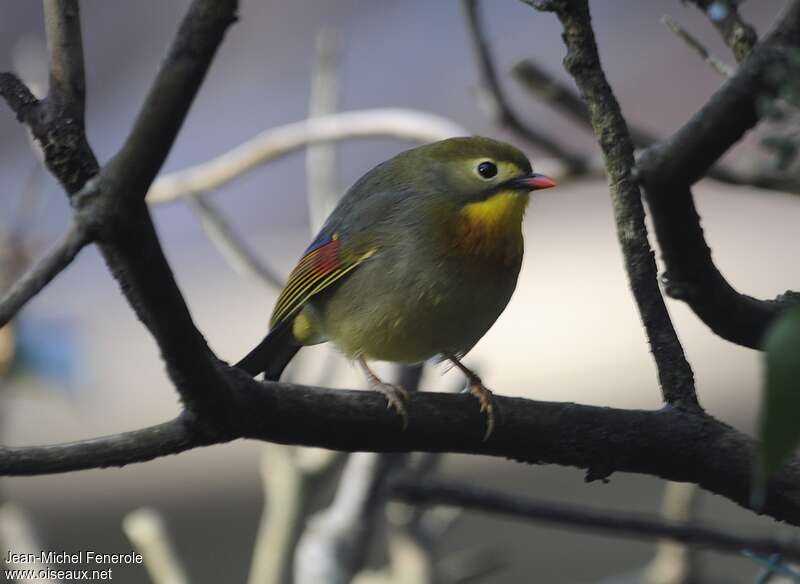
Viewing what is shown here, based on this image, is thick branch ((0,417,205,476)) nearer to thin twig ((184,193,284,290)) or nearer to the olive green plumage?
the olive green plumage

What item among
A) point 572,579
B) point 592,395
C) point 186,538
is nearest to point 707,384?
point 592,395

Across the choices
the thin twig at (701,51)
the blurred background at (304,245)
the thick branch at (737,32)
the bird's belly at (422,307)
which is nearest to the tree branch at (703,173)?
the thick branch at (737,32)

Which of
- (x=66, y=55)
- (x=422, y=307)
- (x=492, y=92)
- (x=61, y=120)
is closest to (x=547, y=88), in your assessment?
(x=492, y=92)

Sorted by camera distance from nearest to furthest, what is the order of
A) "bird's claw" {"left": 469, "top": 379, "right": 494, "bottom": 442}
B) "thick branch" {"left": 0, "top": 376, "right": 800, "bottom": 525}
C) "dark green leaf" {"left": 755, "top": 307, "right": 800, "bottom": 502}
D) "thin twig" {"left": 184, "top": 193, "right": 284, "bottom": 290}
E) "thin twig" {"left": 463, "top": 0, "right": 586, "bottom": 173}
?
"dark green leaf" {"left": 755, "top": 307, "right": 800, "bottom": 502} < "thick branch" {"left": 0, "top": 376, "right": 800, "bottom": 525} < "bird's claw" {"left": 469, "top": 379, "right": 494, "bottom": 442} < "thin twig" {"left": 463, "top": 0, "right": 586, "bottom": 173} < "thin twig" {"left": 184, "top": 193, "right": 284, "bottom": 290}

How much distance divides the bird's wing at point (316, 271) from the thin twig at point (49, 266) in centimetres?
168

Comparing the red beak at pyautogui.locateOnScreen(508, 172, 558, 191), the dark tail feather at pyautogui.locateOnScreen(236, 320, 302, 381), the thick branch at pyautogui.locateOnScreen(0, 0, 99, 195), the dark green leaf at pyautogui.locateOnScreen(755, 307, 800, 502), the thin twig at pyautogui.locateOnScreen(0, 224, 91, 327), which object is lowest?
the dark green leaf at pyautogui.locateOnScreen(755, 307, 800, 502)

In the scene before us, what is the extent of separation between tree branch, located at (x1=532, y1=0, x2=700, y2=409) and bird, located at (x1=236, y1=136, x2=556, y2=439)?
0.89 m

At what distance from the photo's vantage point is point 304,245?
6918mm

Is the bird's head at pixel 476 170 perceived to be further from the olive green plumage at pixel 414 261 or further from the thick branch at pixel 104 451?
the thick branch at pixel 104 451

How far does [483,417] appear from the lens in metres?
1.82

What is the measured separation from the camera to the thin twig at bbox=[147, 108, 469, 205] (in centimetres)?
357

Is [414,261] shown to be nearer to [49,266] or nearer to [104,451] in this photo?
[104,451]

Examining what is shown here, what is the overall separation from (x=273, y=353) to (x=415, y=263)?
0.57 meters

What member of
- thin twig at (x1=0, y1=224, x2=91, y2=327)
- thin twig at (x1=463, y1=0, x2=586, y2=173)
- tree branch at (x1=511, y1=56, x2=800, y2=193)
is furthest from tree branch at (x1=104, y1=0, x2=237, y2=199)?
thin twig at (x1=463, y1=0, x2=586, y2=173)
